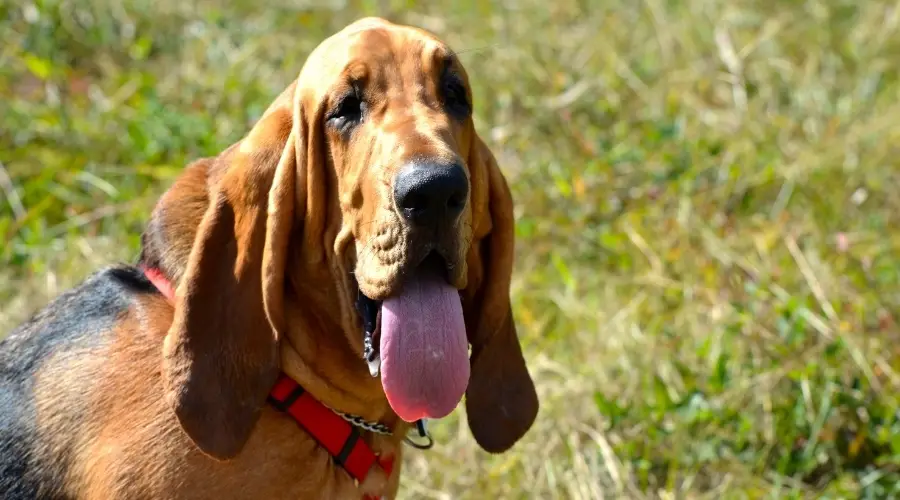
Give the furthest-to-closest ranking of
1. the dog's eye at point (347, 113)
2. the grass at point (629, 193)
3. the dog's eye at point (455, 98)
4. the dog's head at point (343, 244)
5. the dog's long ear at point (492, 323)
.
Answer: the grass at point (629, 193)
the dog's long ear at point (492, 323)
the dog's eye at point (455, 98)
the dog's eye at point (347, 113)
the dog's head at point (343, 244)

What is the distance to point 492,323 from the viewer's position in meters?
4.03

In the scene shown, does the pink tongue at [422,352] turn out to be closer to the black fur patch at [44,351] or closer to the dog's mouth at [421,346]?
the dog's mouth at [421,346]

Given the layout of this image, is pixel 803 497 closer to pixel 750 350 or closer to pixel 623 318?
pixel 750 350

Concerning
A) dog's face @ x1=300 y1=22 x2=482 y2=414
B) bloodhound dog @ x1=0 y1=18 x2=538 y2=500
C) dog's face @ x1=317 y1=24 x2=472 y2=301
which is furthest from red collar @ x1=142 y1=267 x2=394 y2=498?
dog's face @ x1=317 y1=24 x2=472 y2=301

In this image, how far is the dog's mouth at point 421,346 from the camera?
137 inches

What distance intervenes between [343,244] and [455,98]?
56 cm

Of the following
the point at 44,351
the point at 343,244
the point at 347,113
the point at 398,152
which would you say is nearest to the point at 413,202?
the point at 398,152

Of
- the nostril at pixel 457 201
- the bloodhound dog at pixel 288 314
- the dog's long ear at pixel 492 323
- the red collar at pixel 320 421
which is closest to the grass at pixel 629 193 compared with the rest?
the dog's long ear at pixel 492 323

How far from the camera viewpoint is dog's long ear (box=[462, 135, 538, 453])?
12.8 ft

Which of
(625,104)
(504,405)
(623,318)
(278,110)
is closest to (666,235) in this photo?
(623,318)

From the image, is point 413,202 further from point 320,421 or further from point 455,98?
point 320,421

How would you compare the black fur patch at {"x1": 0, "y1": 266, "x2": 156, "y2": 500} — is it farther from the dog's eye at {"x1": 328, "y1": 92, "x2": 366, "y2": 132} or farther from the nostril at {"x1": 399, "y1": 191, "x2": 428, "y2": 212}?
the nostril at {"x1": 399, "y1": 191, "x2": 428, "y2": 212}

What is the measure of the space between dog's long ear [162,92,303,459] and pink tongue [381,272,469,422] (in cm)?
35

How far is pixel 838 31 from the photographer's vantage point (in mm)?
8812
